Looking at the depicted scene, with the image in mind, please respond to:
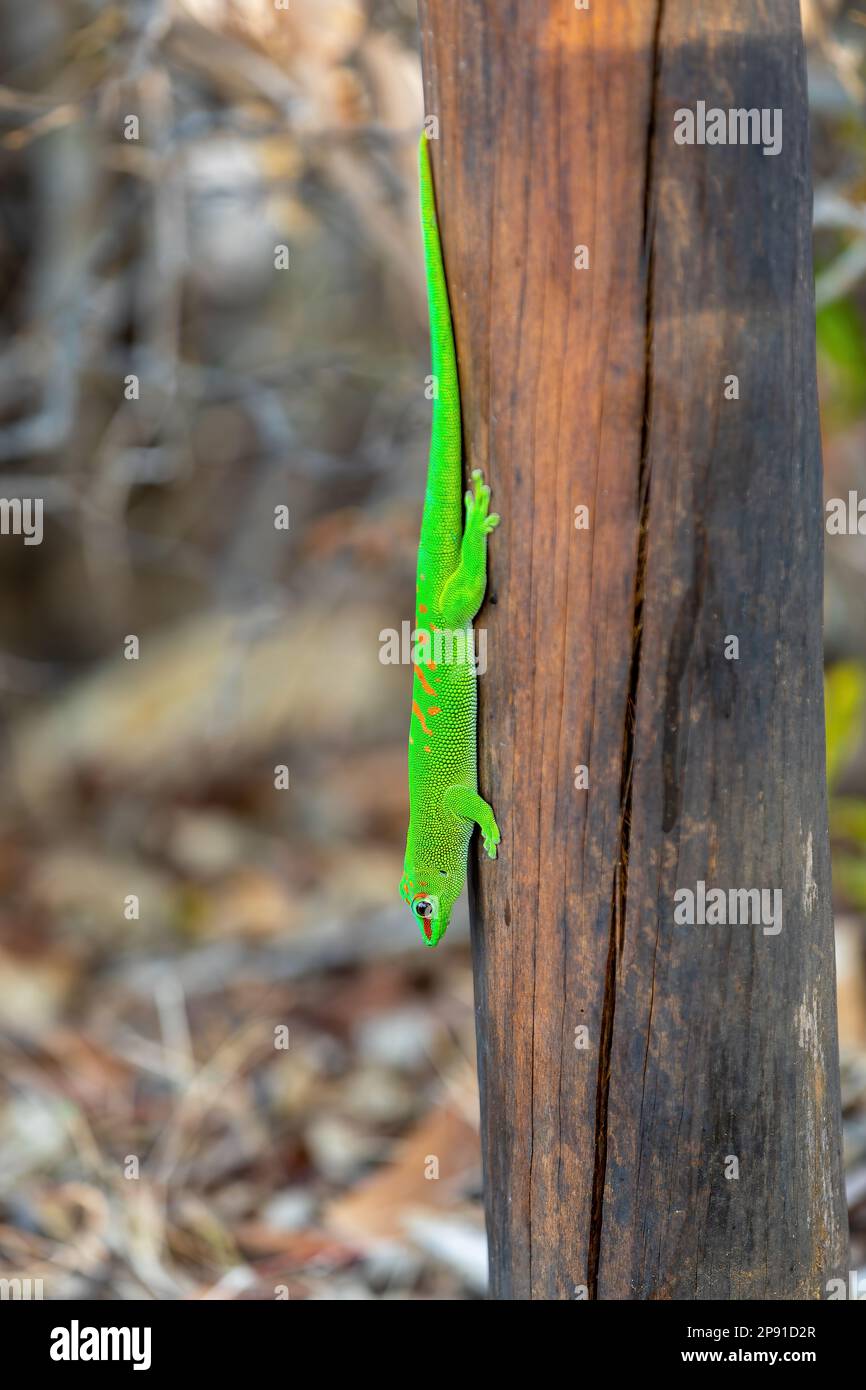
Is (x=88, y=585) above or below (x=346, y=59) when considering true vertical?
below

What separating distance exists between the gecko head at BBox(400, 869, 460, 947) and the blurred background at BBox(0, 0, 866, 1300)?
1.43 metres

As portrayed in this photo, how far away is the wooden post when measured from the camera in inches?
76.7

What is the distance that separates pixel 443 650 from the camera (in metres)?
2.50

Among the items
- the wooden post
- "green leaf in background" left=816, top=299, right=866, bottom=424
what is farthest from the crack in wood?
"green leaf in background" left=816, top=299, right=866, bottom=424

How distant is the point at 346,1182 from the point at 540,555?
3168mm

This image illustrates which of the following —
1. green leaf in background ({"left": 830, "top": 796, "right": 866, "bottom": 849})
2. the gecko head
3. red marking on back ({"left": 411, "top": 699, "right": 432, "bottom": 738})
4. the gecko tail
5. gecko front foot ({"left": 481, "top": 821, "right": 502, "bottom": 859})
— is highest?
the gecko tail

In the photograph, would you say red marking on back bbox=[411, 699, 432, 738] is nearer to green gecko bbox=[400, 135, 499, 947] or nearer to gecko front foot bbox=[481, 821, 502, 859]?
green gecko bbox=[400, 135, 499, 947]

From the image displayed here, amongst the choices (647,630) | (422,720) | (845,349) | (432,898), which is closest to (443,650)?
(422,720)

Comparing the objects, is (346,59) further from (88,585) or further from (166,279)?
(88,585)

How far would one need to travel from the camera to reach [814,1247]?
2299mm

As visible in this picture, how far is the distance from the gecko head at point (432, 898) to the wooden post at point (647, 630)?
48 cm

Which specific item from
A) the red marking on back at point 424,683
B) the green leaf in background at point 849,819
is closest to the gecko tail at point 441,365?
the red marking on back at point 424,683

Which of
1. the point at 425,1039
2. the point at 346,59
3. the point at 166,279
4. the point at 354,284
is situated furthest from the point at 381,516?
the point at 354,284

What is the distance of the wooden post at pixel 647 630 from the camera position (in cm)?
195
